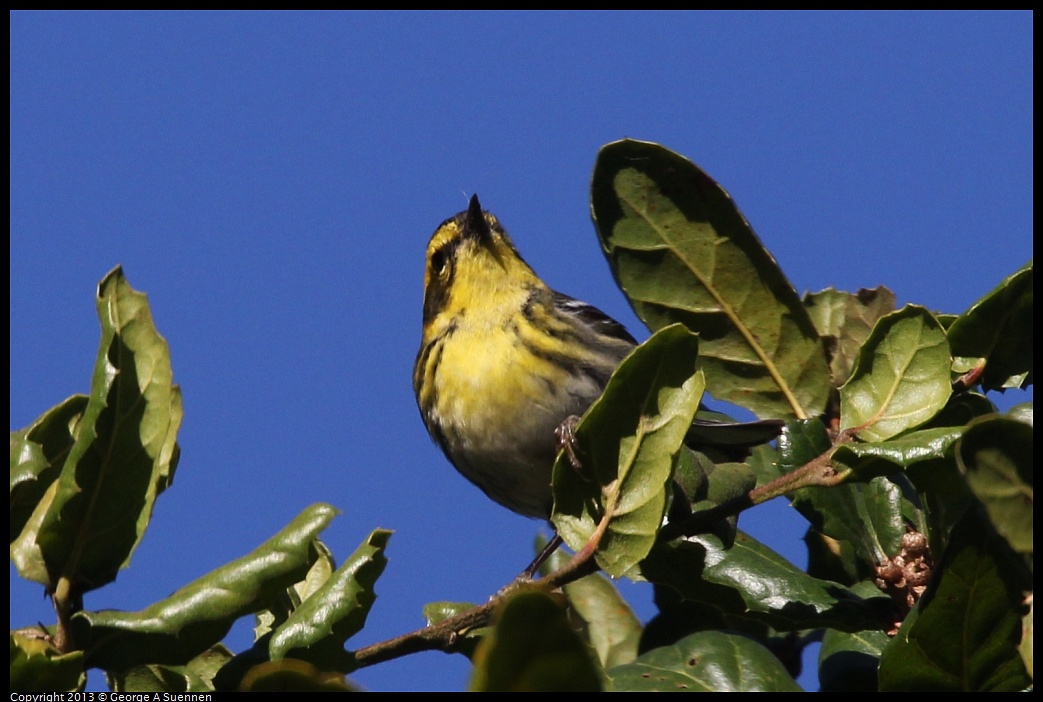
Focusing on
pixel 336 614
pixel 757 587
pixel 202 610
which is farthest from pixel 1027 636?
pixel 202 610

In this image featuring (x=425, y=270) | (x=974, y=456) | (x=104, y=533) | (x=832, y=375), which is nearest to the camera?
(x=974, y=456)

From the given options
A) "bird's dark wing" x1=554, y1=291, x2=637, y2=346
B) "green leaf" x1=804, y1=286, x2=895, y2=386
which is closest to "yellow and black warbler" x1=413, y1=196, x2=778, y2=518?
"bird's dark wing" x1=554, y1=291, x2=637, y2=346

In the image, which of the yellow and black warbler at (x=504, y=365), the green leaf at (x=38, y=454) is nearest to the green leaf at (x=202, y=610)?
the green leaf at (x=38, y=454)

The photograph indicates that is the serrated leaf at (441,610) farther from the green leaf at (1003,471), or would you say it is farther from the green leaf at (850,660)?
the green leaf at (1003,471)

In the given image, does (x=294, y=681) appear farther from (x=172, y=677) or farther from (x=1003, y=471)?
(x=172, y=677)

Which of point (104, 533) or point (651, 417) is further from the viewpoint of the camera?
point (104, 533)

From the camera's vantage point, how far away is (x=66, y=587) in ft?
8.73

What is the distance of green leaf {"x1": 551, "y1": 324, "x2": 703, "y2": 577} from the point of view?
2.41m

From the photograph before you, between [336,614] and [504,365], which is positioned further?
[504,365]

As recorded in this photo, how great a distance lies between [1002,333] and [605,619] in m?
1.66

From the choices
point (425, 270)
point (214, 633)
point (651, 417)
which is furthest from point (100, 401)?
point (425, 270)

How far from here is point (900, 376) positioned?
2766 millimetres

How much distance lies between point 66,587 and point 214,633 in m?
0.37

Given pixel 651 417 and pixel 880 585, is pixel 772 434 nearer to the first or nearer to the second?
pixel 880 585
